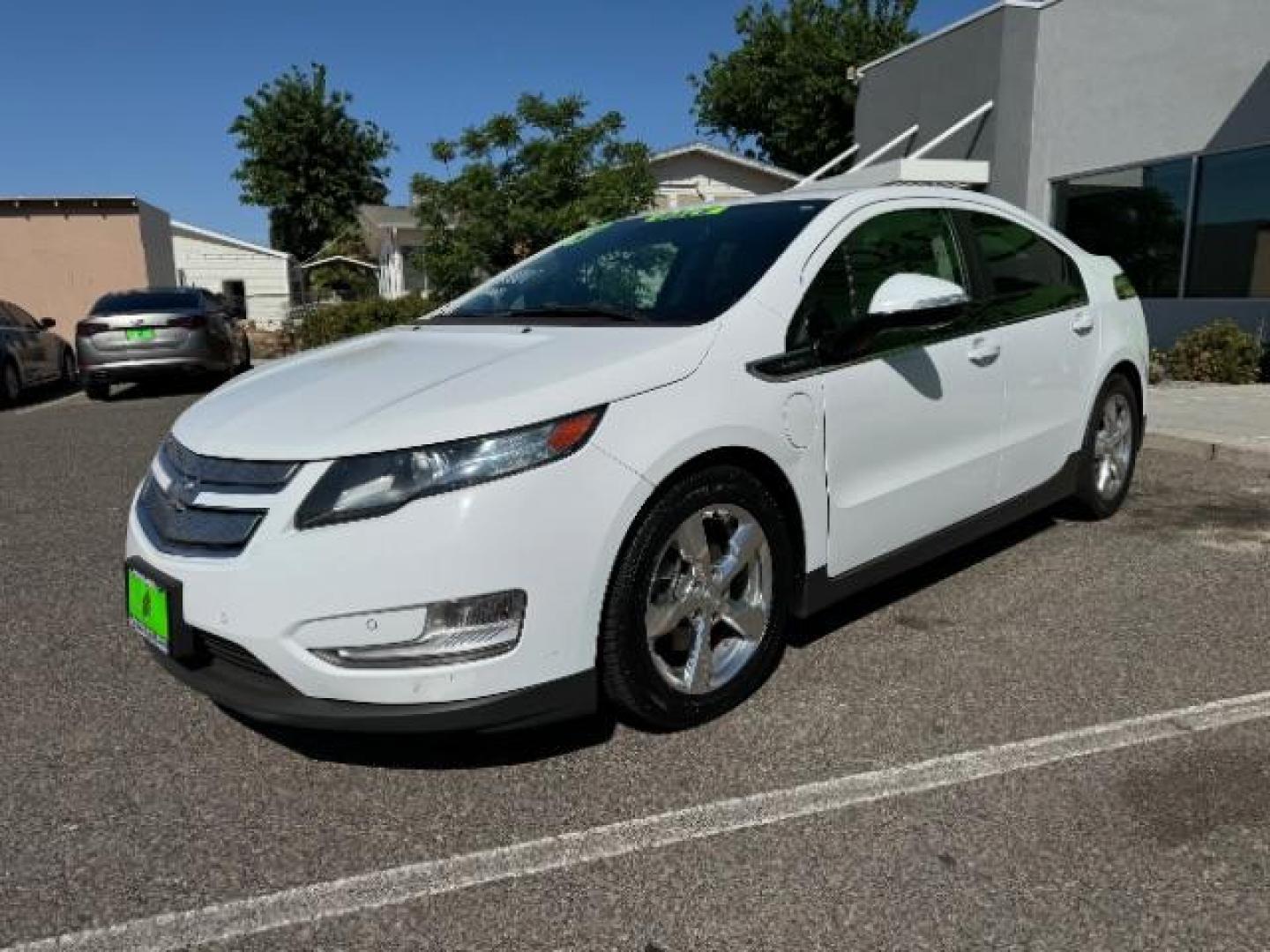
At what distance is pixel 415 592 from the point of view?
237cm

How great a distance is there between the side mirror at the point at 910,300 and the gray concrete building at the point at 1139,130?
31.7 ft

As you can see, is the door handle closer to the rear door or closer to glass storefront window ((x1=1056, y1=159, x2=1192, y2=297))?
the rear door

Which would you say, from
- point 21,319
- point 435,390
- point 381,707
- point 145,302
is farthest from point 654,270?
point 21,319

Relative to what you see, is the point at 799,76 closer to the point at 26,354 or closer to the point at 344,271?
the point at 344,271

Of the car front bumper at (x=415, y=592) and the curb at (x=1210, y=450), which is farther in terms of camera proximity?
the curb at (x=1210, y=450)

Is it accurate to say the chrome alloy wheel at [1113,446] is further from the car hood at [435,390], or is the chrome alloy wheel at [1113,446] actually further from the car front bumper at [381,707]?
the car front bumper at [381,707]

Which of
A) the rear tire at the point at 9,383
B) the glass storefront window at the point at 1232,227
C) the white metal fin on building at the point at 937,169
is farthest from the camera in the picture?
the white metal fin on building at the point at 937,169

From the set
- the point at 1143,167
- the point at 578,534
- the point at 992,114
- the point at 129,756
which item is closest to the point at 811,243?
the point at 578,534

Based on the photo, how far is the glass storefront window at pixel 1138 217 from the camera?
39.8 ft

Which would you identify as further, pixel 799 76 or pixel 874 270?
pixel 799 76

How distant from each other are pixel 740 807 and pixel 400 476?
1.17m

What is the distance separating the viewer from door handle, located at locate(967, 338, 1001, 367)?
373cm

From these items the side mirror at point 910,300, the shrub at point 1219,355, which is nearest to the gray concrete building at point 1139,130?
the shrub at point 1219,355

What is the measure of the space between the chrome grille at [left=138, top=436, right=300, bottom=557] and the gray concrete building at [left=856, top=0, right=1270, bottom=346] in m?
11.6
